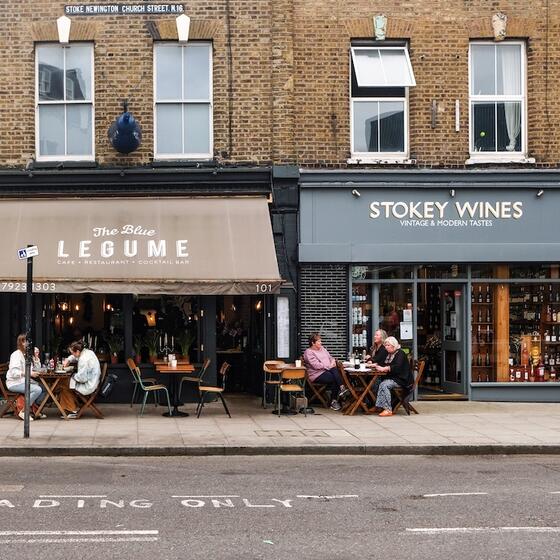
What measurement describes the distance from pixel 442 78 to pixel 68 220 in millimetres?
7590

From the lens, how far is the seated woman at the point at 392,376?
49.0 ft

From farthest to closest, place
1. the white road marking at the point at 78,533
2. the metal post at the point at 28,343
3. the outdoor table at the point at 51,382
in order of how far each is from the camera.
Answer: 1. the outdoor table at the point at 51,382
2. the metal post at the point at 28,343
3. the white road marking at the point at 78,533

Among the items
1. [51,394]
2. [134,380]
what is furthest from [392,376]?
[51,394]

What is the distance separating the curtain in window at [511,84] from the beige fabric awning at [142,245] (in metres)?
5.09

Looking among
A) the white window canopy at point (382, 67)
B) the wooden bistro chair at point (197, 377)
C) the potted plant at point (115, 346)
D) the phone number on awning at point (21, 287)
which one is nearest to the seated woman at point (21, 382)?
the phone number on awning at point (21, 287)

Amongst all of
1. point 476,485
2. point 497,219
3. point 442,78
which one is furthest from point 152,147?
point 476,485

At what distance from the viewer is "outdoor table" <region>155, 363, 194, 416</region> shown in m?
14.9

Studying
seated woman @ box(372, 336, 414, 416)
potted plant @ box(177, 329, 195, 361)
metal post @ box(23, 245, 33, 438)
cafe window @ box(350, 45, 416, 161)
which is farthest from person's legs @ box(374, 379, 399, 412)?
metal post @ box(23, 245, 33, 438)

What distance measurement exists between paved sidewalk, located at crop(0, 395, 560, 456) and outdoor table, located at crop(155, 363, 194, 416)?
0.28 metres

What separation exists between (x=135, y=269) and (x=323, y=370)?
12.5ft

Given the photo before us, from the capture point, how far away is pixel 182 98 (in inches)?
651

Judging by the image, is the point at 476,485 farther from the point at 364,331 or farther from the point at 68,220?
the point at 68,220

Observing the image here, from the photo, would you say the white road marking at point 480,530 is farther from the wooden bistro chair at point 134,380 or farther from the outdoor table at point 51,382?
the wooden bistro chair at point 134,380

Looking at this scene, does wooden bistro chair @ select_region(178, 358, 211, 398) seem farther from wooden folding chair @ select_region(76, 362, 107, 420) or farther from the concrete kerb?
the concrete kerb
